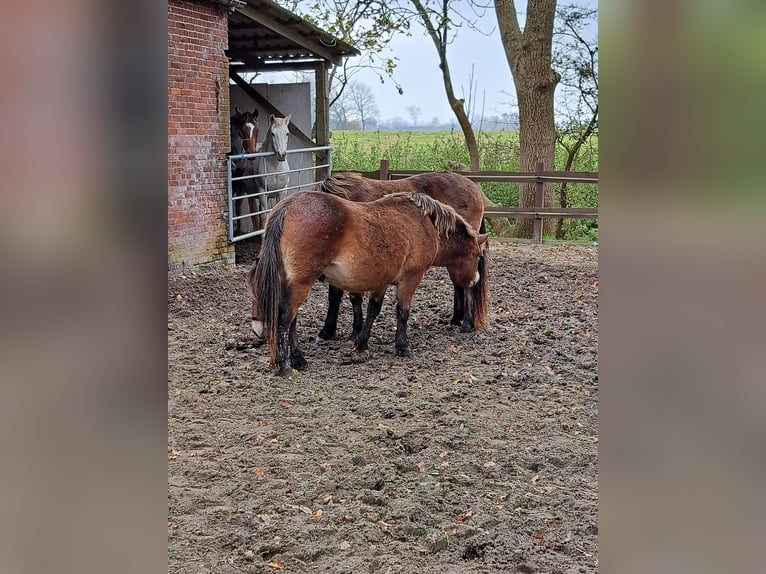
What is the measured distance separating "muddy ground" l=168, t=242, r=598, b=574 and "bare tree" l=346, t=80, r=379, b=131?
56.3 feet

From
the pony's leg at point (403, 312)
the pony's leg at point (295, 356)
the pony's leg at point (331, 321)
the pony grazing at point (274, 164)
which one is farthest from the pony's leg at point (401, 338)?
the pony grazing at point (274, 164)

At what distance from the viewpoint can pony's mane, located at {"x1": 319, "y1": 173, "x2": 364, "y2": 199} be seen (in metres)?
6.61

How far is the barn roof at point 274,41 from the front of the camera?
9.59 meters

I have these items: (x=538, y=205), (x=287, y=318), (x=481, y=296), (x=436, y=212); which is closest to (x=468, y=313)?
(x=481, y=296)

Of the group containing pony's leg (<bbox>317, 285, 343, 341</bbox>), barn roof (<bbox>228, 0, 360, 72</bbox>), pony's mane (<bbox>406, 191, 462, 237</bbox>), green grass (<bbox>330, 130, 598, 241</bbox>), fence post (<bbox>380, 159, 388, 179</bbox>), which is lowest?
pony's leg (<bbox>317, 285, 343, 341</bbox>)

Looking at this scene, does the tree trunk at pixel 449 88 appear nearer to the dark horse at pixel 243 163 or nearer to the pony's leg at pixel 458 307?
the dark horse at pixel 243 163

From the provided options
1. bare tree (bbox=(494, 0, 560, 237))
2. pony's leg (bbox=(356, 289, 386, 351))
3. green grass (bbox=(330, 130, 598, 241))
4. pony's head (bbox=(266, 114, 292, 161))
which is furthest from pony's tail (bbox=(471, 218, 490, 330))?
green grass (bbox=(330, 130, 598, 241))

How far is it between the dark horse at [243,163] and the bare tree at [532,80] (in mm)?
4782

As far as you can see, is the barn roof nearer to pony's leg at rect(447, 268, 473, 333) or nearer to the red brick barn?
the red brick barn
